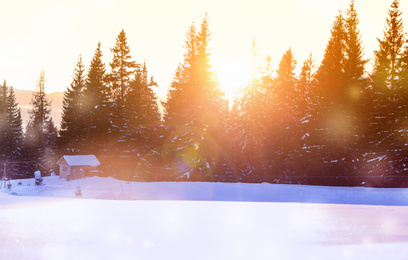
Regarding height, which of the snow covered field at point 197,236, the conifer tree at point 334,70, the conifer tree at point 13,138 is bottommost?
the snow covered field at point 197,236

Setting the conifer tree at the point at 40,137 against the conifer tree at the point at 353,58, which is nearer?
the conifer tree at the point at 353,58

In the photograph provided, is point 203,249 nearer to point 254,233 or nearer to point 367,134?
point 254,233

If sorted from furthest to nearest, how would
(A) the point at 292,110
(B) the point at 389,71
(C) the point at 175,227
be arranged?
(A) the point at 292,110
(B) the point at 389,71
(C) the point at 175,227

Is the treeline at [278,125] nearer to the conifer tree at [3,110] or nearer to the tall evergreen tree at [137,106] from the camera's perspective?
the tall evergreen tree at [137,106]

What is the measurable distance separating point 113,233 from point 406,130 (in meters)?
29.2

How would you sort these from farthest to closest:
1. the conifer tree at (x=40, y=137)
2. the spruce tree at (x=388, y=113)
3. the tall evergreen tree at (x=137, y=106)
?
1. the conifer tree at (x=40, y=137)
2. the tall evergreen tree at (x=137, y=106)
3. the spruce tree at (x=388, y=113)

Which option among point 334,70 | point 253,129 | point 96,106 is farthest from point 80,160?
point 334,70

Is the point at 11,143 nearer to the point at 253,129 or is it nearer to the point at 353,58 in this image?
the point at 253,129

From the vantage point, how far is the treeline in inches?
1286

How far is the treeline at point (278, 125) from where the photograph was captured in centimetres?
3266

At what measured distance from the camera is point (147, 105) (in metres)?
49.2

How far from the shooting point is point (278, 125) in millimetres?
38656

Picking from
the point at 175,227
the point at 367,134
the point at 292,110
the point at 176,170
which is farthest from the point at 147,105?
the point at 175,227

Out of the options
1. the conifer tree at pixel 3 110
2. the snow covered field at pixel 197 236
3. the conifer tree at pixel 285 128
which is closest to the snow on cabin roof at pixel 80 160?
the conifer tree at pixel 285 128
